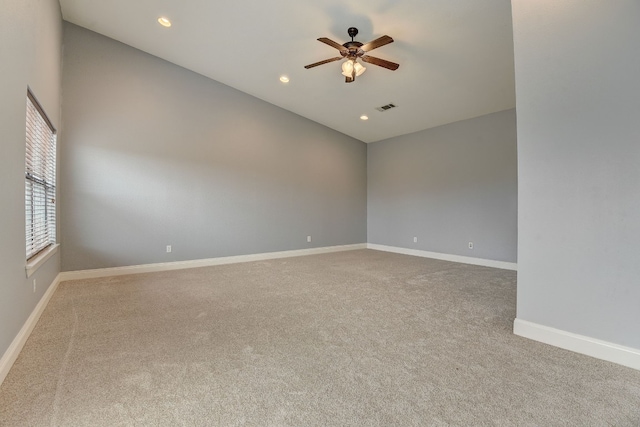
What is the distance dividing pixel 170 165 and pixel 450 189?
5.22m

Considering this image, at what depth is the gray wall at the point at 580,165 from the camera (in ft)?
5.79

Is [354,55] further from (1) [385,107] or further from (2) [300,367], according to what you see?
(2) [300,367]

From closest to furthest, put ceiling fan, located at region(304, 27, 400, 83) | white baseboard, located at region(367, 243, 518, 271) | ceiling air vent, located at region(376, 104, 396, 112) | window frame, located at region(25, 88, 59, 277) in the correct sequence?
window frame, located at region(25, 88, 59, 277) < ceiling fan, located at region(304, 27, 400, 83) < white baseboard, located at region(367, 243, 518, 271) < ceiling air vent, located at region(376, 104, 396, 112)

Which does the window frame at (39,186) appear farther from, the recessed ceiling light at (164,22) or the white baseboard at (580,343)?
the white baseboard at (580,343)

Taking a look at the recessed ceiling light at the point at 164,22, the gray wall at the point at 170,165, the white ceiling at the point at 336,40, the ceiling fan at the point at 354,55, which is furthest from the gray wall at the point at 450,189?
the recessed ceiling light at the point at 164,22

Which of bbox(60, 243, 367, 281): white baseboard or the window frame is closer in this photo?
the window frame

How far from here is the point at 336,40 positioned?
141 inches

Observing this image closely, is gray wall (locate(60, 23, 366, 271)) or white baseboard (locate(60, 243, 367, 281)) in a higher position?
gray wall (locate(60, 23, 366, 271))

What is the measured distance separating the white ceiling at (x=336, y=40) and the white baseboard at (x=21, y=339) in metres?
3.53

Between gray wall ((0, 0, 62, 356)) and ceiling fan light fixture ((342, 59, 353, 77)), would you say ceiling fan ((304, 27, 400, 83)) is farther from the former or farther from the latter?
gray wall ((0, 0, 62, 356))

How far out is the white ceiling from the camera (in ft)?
10.1

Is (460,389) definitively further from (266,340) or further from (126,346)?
(126,346)

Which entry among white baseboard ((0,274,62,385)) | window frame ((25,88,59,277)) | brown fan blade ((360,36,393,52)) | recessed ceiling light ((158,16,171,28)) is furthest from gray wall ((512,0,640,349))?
window frame ((25,88,59,277))

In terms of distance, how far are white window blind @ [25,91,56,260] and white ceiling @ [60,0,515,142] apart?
1774mm
